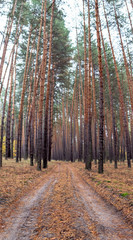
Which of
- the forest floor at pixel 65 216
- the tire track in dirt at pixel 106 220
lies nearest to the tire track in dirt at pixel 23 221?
the forest floor at pixel 65 216

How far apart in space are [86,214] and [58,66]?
17.2 meters

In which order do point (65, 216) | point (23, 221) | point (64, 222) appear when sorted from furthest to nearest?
point (65, 216) < point (23, 221) < point (64, 222)

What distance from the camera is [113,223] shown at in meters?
3.16

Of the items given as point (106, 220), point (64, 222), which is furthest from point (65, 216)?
point (106, 220)

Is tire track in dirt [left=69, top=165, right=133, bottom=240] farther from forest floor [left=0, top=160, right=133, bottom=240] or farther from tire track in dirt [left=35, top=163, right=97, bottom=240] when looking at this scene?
tire track in dirt [left=35, top=163, right=97, bottom=240]

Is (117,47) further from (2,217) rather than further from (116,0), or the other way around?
(2,217)

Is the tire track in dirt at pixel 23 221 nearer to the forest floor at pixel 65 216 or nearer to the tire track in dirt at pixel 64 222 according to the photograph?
the forest floor at pixel 65 216

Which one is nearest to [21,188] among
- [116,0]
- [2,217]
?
[2,217]

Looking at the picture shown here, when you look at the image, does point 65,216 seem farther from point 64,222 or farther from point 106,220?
point 106,220

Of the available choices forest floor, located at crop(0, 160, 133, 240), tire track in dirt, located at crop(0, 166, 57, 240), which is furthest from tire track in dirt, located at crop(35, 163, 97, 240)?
tire track in dirt, located at crop(0, 166, 57, 240)

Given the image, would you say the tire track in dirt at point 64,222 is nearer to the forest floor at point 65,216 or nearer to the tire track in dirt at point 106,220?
the forest floor at point 65,216

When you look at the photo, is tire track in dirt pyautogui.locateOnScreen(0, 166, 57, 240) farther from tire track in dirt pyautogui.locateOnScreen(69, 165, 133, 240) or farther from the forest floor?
tire track in dirt pyautogui.locateOnScreen(69, 165, 133, 240)

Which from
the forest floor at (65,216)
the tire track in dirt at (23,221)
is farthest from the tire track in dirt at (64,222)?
the tire track in dirt at (23,221)

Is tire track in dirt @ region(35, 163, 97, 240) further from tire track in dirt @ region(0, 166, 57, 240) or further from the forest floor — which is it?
tire track in dirt @ region(0, 166, 57, 240)
